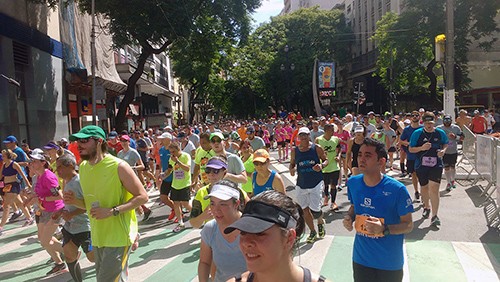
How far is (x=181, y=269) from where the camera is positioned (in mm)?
5969

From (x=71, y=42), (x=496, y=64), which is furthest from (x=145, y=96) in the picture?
(x=496, y=64)

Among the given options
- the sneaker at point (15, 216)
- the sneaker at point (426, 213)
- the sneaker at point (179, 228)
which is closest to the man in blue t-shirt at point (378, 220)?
the sneaker at point (426, 213)

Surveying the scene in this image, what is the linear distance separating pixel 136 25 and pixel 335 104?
4742cm

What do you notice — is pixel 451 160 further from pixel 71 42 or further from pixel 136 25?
pixel 71 42

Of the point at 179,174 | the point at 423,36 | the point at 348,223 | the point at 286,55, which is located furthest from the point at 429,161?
the point at 286,55

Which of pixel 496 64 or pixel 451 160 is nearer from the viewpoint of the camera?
pixel 451 160

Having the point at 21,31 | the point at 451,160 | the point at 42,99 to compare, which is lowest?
the point at 451,160

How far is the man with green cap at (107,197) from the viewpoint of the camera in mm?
3742

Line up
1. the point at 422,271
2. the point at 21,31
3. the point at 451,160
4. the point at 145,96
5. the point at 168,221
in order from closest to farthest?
1. the point at 422,271
2. the point at 168,221
3. the point at 451,160
4. the point at 21,31
5. the point at 145,96

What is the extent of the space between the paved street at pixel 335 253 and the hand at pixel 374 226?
4.05 ft

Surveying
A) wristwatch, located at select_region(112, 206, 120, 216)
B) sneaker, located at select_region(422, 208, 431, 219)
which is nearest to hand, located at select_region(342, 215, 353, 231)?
wristwatch, located at select_region(112, 206, 120, 216)

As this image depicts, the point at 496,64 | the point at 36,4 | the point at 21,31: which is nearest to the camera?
the point at 21,31

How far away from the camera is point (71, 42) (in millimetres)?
22109

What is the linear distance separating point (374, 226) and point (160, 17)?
18480 millimetres
